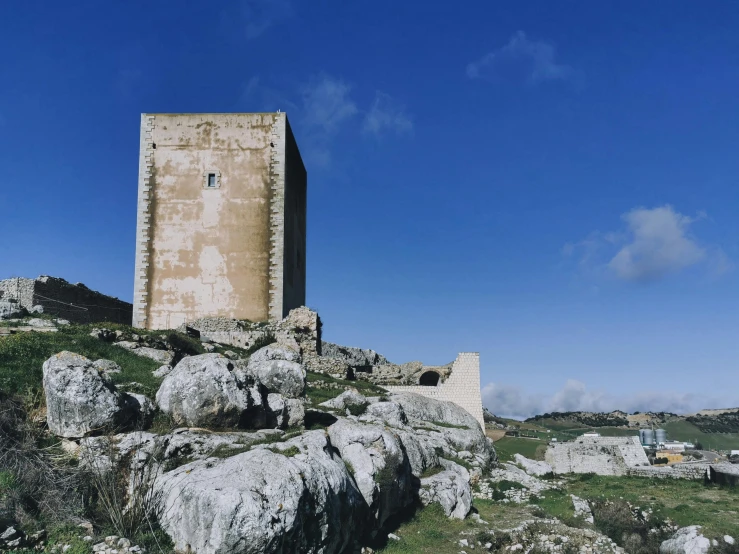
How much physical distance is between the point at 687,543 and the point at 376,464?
10.1 meters

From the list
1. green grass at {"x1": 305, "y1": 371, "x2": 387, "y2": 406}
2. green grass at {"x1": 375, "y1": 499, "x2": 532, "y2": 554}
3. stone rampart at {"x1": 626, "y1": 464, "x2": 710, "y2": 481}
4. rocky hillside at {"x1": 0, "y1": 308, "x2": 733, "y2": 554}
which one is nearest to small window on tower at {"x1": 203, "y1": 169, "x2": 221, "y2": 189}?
green grass at {"x1": 305, "y1": 371, "x2": 387, "y2": 406}

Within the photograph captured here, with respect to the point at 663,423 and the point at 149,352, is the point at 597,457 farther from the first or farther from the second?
the point at 663,423

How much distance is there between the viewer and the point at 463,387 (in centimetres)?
3130

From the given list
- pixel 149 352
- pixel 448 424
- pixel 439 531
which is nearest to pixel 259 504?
pixel 439 531

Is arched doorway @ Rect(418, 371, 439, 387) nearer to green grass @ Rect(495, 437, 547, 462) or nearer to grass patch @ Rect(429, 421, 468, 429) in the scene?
green grass @ Rect(495, 437, 547, 462)

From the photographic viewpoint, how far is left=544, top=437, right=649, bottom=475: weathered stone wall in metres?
34.2

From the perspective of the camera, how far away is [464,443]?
23.2 m

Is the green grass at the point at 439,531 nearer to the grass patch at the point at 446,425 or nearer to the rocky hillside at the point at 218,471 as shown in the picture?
the rocky hillside at the point at 218,471

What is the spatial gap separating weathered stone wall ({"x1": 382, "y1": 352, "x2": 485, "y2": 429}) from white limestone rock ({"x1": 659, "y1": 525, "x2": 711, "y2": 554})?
1298cm

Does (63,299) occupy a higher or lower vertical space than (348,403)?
higher

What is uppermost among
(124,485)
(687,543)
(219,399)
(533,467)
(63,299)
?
(63,299)

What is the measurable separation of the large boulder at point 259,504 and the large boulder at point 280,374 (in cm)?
506

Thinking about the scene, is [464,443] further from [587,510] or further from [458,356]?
[458,356]

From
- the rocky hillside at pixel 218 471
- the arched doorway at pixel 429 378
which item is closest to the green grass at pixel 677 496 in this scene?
the rocky hillside at pixel 218 471
